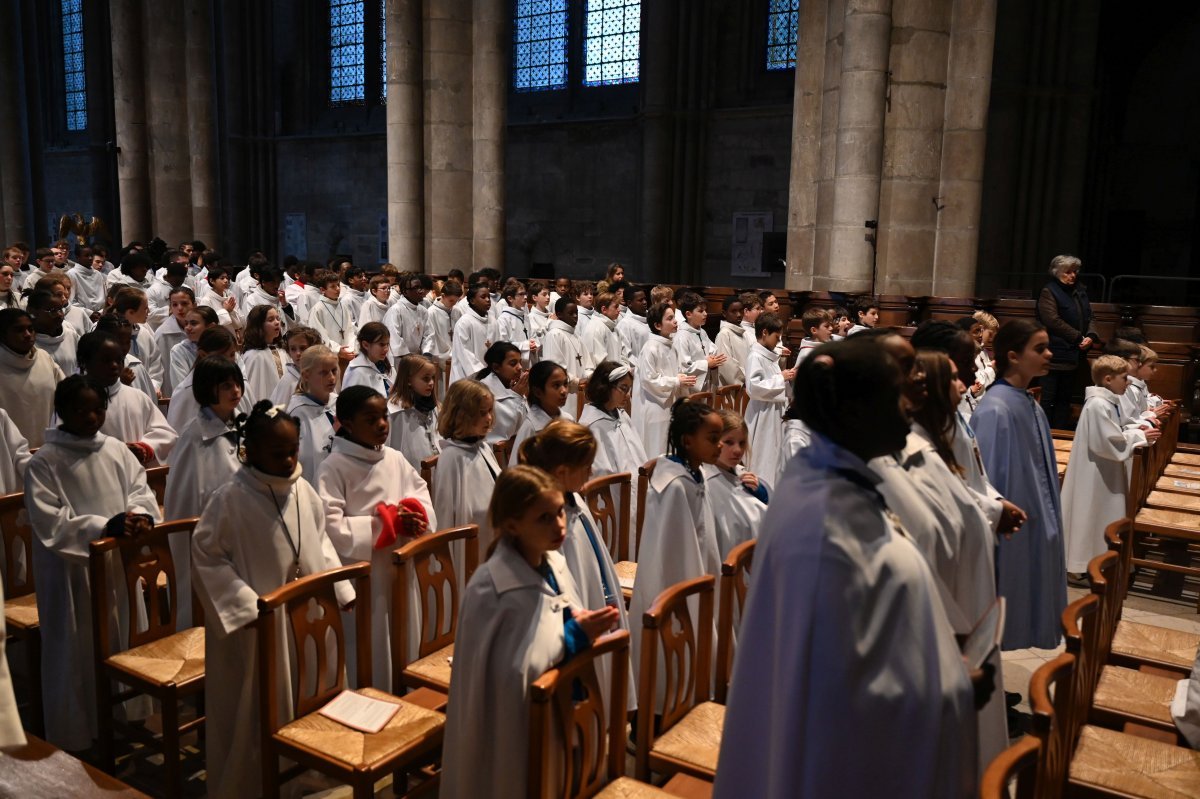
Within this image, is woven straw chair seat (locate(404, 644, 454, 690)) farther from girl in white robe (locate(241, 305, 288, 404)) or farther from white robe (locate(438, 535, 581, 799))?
girl in white robe (locate(241, 305, 288, 404))

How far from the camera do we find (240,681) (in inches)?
153

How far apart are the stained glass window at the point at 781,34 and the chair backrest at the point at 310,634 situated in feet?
65.5

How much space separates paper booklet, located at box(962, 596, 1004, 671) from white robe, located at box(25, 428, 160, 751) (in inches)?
141

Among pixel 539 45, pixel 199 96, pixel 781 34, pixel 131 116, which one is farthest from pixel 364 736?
pixel 539 45

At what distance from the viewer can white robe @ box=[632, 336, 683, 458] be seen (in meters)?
9.76

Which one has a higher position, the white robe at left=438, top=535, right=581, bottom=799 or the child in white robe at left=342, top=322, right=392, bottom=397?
the child in white robe at left=342, top=322, right=392, bottom=397

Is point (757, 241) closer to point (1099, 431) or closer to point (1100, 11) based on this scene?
point (1100, 11)

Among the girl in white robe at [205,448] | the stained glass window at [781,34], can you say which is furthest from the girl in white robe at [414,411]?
the stained glass window at [781,34]

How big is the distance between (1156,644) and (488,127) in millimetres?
14210

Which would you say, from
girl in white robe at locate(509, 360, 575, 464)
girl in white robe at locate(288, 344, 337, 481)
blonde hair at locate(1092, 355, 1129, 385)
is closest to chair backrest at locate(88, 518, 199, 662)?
girl in white robe at locate(288, 344, 337, 481)

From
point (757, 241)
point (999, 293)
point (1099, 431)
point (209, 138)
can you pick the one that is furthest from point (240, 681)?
point (209, 138)

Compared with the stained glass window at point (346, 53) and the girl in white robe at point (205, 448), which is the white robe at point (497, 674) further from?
the stained glass window at point (346, 53)

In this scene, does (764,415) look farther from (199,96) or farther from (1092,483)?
(199,96)

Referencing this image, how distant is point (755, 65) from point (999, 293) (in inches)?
356
